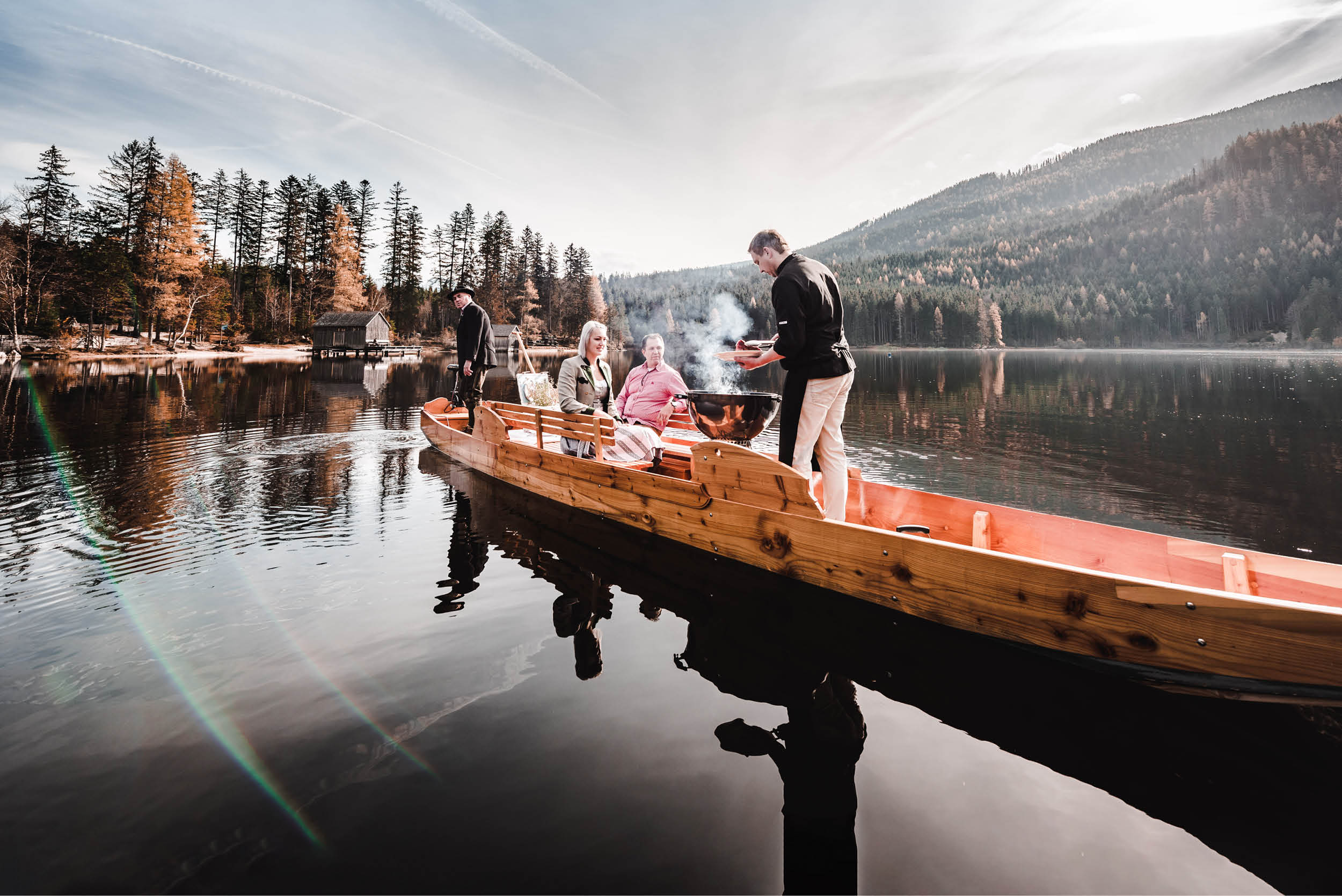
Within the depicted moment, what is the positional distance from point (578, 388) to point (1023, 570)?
5.28 m

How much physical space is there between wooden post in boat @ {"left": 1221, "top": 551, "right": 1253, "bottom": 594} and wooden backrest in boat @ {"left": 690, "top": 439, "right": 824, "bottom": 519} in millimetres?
2440

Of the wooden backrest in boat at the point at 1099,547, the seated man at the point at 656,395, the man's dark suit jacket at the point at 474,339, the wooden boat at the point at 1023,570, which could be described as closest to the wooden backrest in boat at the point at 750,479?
the wooden boat at the point at 1023,570

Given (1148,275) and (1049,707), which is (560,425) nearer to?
(1049,707)

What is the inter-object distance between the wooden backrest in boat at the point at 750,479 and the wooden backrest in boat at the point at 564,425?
1.60 metres

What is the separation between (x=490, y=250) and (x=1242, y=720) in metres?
77.4

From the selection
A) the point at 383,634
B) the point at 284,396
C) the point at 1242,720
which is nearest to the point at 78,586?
the point at 383,634

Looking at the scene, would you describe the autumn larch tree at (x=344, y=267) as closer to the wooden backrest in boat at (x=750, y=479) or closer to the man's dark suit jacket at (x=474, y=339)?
the man's dark suit jacket at (x=474, y=339)

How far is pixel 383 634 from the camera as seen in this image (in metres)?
4.17

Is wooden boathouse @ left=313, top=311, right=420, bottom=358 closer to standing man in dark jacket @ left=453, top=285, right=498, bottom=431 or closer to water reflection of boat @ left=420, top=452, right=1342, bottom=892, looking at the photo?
standing man in dark jacket @ left=453, top=285, right=498, bottom=431

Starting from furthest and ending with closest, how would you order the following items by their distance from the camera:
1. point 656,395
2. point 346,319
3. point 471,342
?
point 346,319 < point 471,342 < point 656,395

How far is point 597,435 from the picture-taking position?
657 cm

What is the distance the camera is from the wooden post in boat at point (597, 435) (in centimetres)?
657

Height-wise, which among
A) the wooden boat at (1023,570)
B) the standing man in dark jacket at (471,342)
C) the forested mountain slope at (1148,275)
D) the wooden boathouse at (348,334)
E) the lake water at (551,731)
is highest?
the forested mountain slope at (1148,275)

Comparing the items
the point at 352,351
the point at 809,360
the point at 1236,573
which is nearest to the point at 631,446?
the point at 809,360
